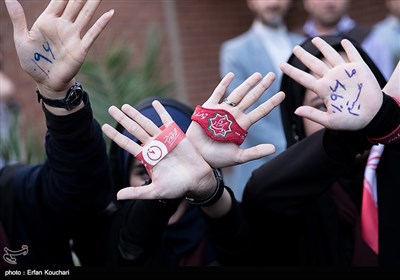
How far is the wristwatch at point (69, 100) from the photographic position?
5.53ft

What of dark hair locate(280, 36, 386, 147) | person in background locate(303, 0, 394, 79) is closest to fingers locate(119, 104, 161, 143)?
dark hair locate(280, 36, 386, 147)

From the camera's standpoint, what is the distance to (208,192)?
5.33ft

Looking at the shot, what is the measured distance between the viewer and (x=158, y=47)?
13.4 feet

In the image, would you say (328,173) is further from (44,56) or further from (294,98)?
(44,56)

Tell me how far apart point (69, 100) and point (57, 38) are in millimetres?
165

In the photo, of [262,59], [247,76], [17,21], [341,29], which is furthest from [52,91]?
[341,29]

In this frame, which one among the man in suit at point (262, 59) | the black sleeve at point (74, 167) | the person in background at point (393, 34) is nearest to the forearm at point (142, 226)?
the black sleeve at point (74, 167)

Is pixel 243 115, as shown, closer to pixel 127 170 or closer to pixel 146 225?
pixel 146 225

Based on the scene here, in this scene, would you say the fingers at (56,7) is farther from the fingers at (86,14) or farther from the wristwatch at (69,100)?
the wristwatch at (69,100)

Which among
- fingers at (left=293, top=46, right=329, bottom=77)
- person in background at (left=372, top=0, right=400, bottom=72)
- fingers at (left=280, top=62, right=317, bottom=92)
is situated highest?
fingers at (left=293, top=46, right=329, bottom=77)

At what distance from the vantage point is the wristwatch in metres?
1.69

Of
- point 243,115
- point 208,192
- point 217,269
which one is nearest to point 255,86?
point 243,115

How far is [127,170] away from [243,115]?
1.88 ft

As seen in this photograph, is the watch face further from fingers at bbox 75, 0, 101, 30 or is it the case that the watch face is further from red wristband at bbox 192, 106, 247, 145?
red wristband at bbox 192, 106, 247, 145
